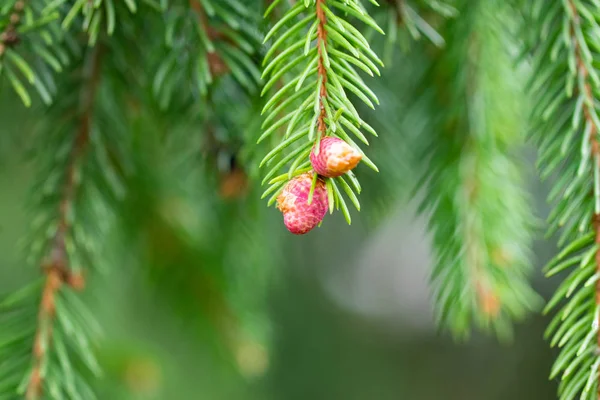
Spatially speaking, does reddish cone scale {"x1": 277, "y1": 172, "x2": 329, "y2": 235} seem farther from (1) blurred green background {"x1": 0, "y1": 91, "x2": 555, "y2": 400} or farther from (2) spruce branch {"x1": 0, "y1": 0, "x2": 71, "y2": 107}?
(1) blurred green background {"x1": 0, "y1": 91, "x2": 555, "y2": 400}

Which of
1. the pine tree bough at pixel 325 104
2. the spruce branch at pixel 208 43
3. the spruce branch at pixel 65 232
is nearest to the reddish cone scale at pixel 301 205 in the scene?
the pine tree bough at pixel 325 104

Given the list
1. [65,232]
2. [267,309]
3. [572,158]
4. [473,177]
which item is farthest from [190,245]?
[267,309]

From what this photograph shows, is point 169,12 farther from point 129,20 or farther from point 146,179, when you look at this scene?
point 146,179

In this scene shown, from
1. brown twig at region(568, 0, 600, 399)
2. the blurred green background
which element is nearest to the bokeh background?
the blurred green background

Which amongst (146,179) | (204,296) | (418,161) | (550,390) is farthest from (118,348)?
(550,390)

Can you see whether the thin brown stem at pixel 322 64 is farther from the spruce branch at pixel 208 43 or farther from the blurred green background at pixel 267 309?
the blurred green background at pixel 267 309

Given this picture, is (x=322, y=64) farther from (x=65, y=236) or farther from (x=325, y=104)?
(x=65, y=236)

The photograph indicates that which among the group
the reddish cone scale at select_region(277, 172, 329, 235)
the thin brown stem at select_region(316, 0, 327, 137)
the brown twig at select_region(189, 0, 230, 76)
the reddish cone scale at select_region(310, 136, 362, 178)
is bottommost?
the reddish cone scale at select_region(277, 172, 329, 235)
